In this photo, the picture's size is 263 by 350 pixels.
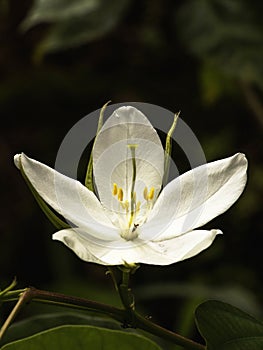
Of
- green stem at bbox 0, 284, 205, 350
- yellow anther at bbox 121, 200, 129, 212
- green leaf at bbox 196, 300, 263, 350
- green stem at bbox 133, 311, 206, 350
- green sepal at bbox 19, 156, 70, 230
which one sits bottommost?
green leaf at bbox 196, 300, 263, 350

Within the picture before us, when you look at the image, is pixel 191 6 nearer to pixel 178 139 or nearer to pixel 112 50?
pixel 112 50

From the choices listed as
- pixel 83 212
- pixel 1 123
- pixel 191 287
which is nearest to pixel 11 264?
pixel 1 123

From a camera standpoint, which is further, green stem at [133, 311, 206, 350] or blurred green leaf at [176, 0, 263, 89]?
blurred green leaf at [176, 0, 263, 89]

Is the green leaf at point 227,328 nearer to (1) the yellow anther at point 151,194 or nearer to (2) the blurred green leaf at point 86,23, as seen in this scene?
(1) the yellow anther at point 151,194

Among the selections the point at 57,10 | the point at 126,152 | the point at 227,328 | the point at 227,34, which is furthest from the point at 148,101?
the point at 227,328

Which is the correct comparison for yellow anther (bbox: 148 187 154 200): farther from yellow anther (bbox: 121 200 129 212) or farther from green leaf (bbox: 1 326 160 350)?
green leaf (bbox: 1 326 160 350)

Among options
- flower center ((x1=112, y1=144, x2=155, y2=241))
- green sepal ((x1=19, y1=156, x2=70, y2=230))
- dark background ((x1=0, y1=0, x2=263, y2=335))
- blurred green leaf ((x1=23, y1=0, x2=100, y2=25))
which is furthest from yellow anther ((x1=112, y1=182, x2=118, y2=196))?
dark background ((x1=0, y1=0, x2=263, y2=335))
